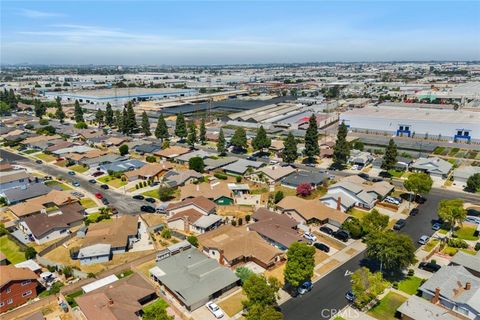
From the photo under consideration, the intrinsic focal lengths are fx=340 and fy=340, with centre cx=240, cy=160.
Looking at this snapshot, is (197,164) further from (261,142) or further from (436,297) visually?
(436,297)

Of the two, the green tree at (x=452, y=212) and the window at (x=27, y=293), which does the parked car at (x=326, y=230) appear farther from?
the window at (x=27, y=293)

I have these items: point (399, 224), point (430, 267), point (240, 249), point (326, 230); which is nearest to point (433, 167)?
point (399, 224)

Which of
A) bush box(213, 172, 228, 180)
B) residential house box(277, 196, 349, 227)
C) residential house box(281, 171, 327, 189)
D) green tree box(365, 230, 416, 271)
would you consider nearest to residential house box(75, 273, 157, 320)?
residential house box(277, 196, 349, 227)

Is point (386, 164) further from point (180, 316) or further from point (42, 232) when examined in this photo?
point (42, 232)

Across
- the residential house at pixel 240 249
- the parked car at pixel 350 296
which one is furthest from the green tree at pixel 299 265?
the residential house at pixel 240 249

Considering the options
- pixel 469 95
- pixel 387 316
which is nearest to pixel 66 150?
pixel 387 316

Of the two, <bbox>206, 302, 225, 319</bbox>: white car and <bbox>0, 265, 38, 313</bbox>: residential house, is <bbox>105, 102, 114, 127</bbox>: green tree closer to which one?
<bbox>0, 265, 38, 313</bbox>: residential house
